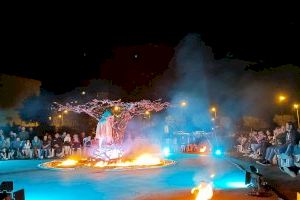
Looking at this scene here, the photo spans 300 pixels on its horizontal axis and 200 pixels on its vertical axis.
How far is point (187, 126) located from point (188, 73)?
18.7 ft

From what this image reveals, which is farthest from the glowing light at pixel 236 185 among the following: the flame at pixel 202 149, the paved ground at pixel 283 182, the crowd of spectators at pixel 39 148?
the flame at pixel 202 149

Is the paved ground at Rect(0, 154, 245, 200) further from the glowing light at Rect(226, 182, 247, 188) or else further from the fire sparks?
the fire sparks

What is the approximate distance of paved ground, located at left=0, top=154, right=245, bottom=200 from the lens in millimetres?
10820

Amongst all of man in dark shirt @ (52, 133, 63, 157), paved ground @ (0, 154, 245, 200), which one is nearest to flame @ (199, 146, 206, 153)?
man in dark shirt @ (52, 133, 63, 157)

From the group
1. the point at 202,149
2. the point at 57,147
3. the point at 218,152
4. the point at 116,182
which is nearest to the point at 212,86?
the point at 202,149

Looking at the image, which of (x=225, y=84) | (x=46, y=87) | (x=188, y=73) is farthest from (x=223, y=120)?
(x=46, y=87)

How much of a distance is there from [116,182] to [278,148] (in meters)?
6.34

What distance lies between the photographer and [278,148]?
48.2ft

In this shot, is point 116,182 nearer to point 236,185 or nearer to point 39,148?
point 236,185

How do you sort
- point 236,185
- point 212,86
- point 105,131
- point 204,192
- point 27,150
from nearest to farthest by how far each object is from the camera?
1. point 204,192
2. point 236,185
3. point 105,131
4. point 27,150
5. point 212,86

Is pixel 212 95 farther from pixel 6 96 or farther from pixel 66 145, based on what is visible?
pixel 6 96

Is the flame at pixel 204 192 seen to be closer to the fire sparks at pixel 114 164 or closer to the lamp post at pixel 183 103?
the fire sparks at pixel 114 164

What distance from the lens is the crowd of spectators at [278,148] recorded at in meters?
12.5

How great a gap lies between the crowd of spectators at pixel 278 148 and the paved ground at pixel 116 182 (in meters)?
1.49
